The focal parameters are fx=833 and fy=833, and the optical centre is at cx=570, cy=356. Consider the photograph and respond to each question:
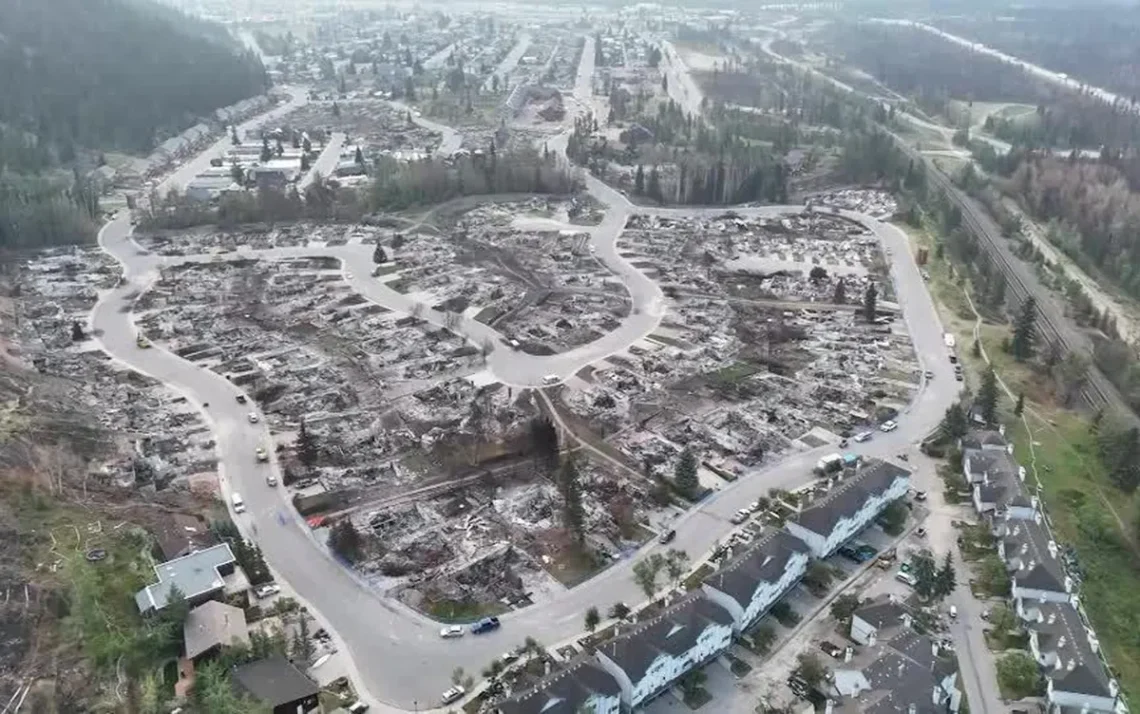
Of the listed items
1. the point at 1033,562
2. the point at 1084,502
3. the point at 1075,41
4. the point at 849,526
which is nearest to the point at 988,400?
the point at 1084,502

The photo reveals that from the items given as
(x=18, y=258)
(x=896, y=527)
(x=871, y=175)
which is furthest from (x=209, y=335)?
(x=871, y=175)

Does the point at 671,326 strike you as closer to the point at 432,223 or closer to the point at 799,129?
the point at 432,223

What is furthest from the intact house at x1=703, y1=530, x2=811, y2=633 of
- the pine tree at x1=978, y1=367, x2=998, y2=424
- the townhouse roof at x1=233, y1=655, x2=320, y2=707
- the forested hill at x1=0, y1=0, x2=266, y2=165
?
the forested hill at x1=0, y1=0, x2=266, y2=165

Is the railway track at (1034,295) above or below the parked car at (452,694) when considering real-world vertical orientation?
below

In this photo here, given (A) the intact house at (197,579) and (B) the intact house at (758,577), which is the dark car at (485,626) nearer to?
(B) the intact house at (758,577)

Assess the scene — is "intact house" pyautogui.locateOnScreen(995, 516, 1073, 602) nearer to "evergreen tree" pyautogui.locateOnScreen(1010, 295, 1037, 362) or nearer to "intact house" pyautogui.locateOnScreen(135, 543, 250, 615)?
"evergreen tree" pyautogui.locateOnScreen(1010, 295, 1037, 362)

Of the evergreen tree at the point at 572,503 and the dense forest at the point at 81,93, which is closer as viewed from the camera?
the evergreen tree at the point at 572,503

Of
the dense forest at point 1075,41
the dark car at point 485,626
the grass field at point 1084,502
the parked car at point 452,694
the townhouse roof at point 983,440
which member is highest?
the parked car at point 452,694

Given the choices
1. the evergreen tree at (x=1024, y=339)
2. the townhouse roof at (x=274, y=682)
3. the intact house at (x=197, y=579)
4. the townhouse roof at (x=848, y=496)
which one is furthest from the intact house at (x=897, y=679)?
the evergreen tree at (x=1024, y=339)
